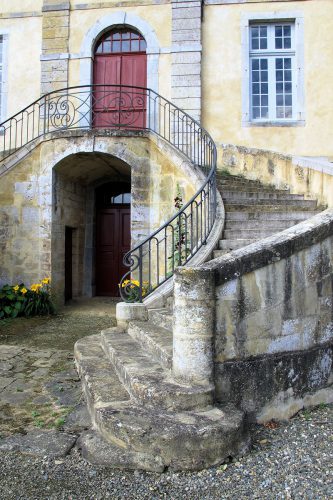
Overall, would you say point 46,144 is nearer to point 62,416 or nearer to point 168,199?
point 168,199

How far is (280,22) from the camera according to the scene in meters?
9.75

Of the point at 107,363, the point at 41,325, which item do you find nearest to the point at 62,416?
the point at 107,363

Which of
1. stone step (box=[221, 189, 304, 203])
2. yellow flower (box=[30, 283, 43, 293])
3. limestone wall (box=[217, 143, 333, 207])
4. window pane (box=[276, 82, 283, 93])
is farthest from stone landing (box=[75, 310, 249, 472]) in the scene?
window pane (box=[276, 82, 283, 93])

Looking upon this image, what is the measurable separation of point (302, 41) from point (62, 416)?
9660 mm

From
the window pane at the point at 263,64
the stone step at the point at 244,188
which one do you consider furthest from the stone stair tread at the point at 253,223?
the window pane at the point at 263,64

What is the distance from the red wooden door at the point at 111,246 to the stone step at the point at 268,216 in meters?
4.65

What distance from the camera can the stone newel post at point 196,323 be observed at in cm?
264

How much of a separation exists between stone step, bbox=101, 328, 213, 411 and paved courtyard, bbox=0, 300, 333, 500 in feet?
1.27

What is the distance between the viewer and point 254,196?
7.03 m

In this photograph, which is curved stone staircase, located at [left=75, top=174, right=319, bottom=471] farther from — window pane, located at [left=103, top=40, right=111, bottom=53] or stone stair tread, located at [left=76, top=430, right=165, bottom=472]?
window pane, located at [left=103, top=40, right=111, bottom=53]

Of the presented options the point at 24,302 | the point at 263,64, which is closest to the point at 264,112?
the point at 263,64

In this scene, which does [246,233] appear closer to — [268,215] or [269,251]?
[268,215]

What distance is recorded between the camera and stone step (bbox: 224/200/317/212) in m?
6.29

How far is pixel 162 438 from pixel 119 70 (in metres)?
9.58
